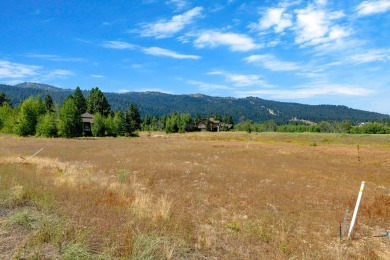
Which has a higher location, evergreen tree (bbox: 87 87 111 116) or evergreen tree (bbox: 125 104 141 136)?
evergreen tree (bbox: 87 87 111 116)

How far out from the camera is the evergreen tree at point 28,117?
70.6 metres

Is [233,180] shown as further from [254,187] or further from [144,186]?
[144,186]

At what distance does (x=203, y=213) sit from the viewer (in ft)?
39.0

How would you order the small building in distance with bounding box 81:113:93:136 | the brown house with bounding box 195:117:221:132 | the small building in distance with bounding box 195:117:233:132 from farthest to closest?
the small building in distance with bounding box 195:117:233:132 < the brown house with bounding box 195:117:221:132 < the small building in distance with bounding box 81:113:93:136

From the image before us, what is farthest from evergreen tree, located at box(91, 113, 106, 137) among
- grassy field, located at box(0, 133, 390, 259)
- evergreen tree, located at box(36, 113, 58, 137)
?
grassy field, located at box(0, 133, 390, 259)

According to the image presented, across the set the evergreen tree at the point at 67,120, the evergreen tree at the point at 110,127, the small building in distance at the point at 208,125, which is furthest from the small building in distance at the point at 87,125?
the small building in distance at the point at 208,125

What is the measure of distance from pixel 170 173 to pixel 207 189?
17.3ft

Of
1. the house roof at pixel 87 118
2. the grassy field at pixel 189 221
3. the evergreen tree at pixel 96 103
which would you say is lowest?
the grassy field at pixel 189 221

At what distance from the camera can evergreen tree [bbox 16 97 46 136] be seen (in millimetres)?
70625

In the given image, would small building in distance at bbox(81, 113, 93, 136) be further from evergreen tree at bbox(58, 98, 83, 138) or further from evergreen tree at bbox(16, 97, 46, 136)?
evergreen tree at bbox(16, 97, 46, 136)

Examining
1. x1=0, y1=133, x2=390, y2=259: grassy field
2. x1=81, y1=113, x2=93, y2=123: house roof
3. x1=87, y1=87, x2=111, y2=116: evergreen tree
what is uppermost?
x1=87, y1=87, x2=111, y2=116: evergreen tree

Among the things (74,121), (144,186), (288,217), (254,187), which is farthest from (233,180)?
(74,121)

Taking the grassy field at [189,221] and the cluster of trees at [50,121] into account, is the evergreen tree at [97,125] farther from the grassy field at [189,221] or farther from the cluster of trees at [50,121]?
the grassy field at [189,221]

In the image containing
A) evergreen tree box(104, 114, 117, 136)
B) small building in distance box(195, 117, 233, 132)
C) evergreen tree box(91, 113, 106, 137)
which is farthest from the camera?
small building in distance box(195, 117, 233, 132)
